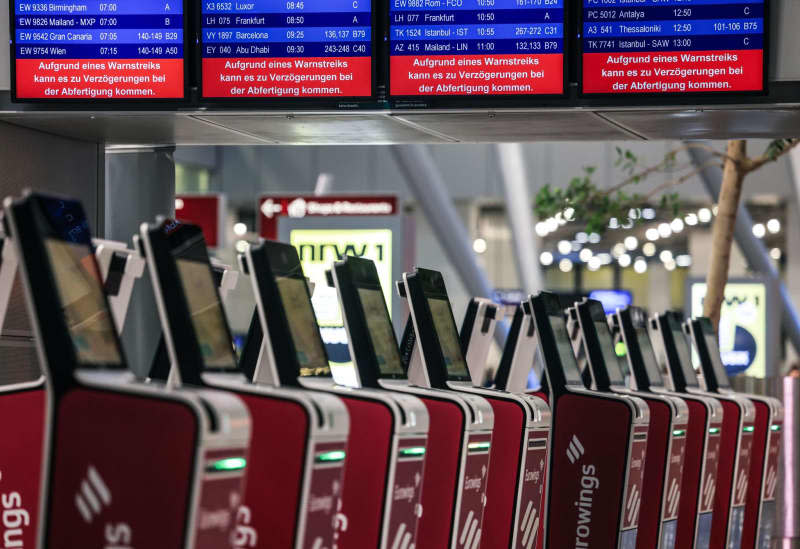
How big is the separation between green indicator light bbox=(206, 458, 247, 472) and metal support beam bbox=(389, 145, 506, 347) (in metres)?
13.4

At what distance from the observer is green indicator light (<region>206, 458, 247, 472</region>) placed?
3.35 meters

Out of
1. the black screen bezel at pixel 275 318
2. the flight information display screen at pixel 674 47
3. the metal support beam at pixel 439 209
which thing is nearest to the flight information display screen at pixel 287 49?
the flight information display screen at pixel 674 47

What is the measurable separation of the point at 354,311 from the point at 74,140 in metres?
3.26

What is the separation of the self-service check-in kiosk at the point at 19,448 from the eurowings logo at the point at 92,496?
1.22 m

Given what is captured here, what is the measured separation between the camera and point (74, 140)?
7.66 metres

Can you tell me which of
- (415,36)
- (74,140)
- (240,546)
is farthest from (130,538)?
(74,140)

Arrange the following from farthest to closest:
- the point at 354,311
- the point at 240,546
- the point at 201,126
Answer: the point at 201,126
the point at 354,311
the point at 240,546

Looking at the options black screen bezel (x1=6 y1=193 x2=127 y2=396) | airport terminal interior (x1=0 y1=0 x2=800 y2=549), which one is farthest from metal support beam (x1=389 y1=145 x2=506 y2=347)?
black screen bezel (x1=6 y1=193 x2=127 y2=396)

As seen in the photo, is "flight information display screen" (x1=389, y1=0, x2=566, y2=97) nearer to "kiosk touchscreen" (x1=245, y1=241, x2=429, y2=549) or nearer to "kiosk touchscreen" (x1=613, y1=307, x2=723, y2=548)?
"kiosk touchscreen" (x1=613, y1=307, x2=723, y2=548)

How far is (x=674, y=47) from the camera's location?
6582mm

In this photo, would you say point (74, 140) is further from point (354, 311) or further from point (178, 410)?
point (178, 410)

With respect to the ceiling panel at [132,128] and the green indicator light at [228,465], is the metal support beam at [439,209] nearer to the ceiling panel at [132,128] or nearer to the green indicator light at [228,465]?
the ceiling panel at [132,128]

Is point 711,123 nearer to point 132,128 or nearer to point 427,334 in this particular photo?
point 427,334

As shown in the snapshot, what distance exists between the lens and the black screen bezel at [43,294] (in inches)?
136
